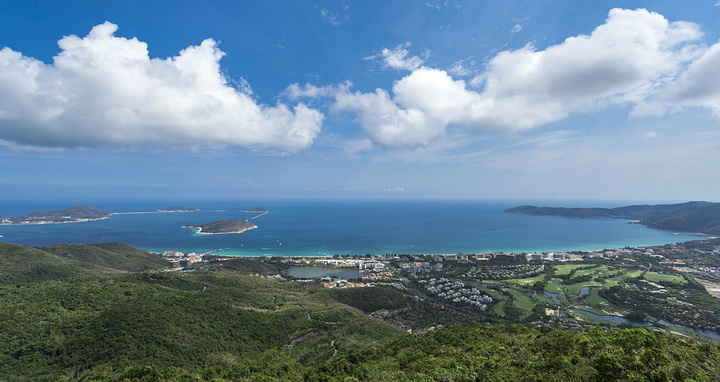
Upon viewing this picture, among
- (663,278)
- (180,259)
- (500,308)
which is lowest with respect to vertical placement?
(500,308)

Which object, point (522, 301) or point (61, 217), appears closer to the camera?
point (522, 301)

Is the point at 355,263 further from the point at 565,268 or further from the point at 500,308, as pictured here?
the point at 565,268

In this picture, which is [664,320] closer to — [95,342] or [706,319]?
[706,319]

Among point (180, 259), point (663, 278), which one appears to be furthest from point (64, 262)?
point (663, 278)

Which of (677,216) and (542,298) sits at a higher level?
(677,216)

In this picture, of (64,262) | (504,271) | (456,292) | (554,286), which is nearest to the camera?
(456,292)

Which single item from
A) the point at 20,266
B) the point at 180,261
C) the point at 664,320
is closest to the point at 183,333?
the point at 20,266

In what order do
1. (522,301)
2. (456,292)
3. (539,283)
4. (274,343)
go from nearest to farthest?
(274,343)
(522,301)
(456,292)
(539,283)
